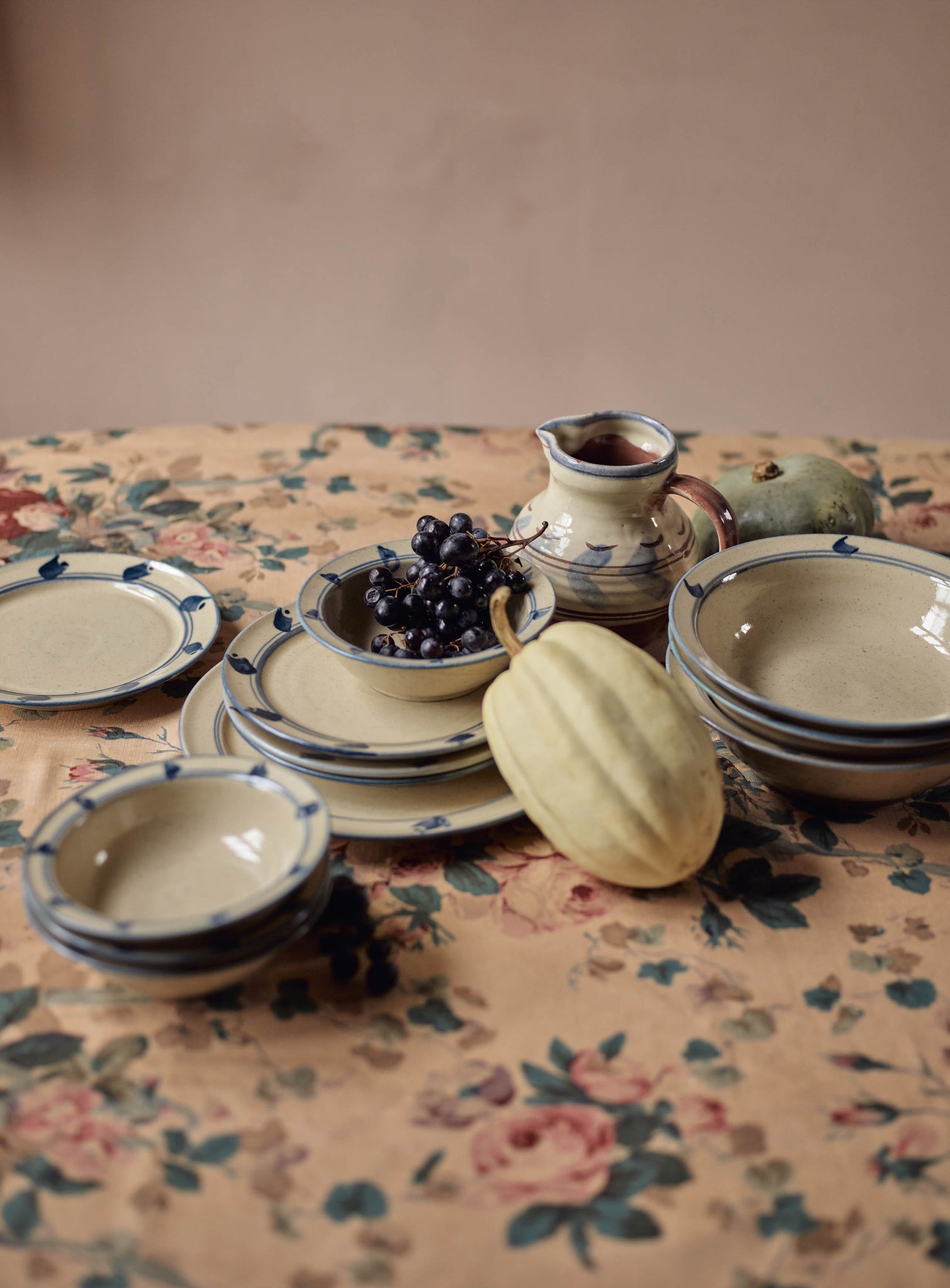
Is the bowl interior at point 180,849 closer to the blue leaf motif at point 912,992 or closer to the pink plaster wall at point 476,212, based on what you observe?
the blue leaf motif at point 912,992

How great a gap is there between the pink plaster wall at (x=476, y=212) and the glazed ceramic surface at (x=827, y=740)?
1.94 m

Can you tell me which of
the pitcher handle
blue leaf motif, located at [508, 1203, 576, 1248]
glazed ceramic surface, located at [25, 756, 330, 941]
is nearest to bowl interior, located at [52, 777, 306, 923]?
glazed ceramic surface, located at [25, 756, 330, 941]

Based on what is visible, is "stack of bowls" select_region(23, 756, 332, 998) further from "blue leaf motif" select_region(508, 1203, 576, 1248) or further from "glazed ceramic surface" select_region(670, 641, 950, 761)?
"glazed ceramic surface" select_region(670, 641, 950, 761)

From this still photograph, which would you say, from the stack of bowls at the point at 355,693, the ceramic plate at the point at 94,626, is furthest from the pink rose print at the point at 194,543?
the stack of bowls at the point at 355,693

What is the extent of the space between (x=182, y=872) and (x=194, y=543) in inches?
24.0

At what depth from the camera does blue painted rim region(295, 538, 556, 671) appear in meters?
0.73

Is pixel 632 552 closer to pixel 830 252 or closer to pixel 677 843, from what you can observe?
pixel 677 843

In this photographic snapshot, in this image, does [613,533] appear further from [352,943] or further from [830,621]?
[352,943]

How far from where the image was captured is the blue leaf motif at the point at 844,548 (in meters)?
0.87

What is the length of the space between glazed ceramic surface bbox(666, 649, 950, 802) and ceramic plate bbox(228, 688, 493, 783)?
0.52 feet

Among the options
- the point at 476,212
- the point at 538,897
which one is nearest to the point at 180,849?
the point at 538,897

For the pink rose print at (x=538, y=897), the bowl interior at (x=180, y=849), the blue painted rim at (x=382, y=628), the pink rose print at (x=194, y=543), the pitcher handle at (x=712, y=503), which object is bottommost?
the pink rose print at (x=194, y=543)

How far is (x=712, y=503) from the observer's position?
887 millimetres

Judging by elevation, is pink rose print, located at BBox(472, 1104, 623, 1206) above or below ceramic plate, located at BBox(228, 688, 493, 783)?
below
